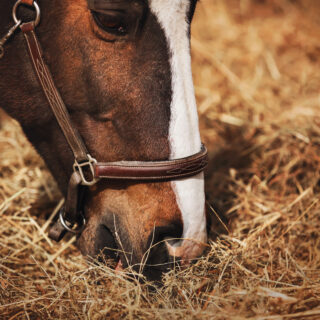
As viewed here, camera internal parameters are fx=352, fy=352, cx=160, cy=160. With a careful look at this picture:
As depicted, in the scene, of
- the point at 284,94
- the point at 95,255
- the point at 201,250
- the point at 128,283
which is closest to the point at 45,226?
the point at 95,255

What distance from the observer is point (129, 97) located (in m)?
1.26

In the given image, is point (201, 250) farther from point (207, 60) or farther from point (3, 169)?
point (207, 60)

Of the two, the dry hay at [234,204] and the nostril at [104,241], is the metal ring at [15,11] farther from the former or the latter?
the dry hay at [234,204]

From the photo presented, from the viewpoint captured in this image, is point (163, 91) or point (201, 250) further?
point (201, 250)

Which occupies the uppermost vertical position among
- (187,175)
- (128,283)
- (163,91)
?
(163,91)

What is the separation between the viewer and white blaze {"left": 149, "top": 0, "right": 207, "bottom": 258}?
4.07ft

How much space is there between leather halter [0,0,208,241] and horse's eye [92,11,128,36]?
233 mm

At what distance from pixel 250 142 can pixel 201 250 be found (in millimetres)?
1529

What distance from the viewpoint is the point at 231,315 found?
120 centimetres

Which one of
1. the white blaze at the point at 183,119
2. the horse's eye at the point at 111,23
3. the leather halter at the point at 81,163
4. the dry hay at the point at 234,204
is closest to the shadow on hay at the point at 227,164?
the dry hay at the point at 234,204

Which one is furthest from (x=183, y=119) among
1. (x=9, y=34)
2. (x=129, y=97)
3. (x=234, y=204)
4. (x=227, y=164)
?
(x=227, y=164)

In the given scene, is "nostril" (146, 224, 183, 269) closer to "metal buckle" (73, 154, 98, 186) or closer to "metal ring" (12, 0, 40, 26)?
"metal buckle" (73, 154, 98, 186)

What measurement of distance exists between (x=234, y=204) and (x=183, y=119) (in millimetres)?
1046

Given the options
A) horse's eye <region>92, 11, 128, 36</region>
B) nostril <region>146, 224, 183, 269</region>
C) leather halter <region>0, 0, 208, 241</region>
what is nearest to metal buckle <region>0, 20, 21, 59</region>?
leather halter <region>0, 0, 208, 241</region>
